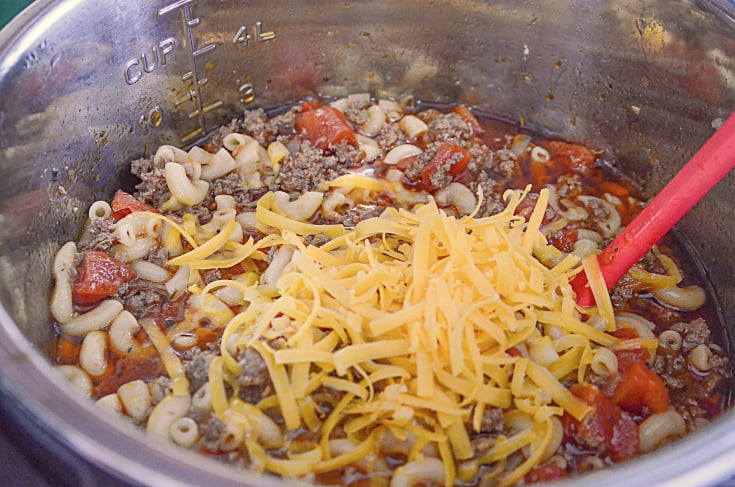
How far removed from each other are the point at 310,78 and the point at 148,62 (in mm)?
748

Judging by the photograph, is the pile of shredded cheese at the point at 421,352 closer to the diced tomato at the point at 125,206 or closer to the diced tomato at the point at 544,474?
the diced tomato at the point at 544,474

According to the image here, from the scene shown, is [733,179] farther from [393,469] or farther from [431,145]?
[393,469]

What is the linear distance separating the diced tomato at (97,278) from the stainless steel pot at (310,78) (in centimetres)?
11

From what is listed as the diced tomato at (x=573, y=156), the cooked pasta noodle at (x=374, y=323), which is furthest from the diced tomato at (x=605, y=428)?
the diced tomato at (x=573, y=156)

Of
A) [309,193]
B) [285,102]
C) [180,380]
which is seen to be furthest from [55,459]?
[285,102]

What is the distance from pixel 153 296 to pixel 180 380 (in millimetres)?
382

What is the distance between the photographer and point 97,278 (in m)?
2.37

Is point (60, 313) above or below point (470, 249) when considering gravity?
below

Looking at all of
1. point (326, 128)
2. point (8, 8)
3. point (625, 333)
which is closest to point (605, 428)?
point (625, 333)

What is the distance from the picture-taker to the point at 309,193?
106 inches

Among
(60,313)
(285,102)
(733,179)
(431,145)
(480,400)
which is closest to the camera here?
(480,400)

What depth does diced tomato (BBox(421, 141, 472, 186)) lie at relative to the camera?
9.30ft

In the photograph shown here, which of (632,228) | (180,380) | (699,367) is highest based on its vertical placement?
(632,228)

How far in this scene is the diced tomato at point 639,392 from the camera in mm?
2113
